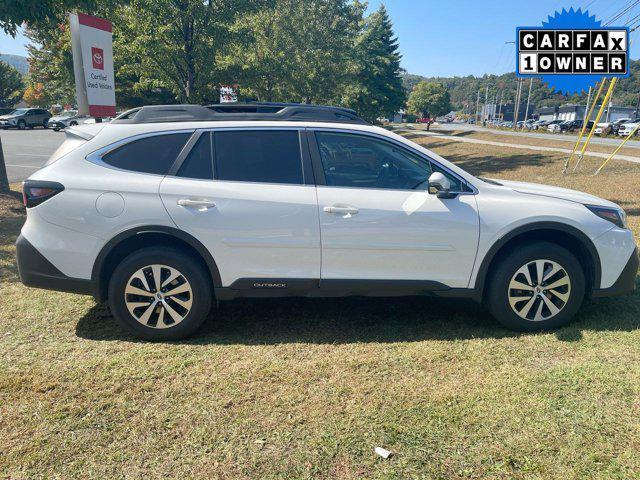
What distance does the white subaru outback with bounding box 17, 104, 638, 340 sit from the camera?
356cm

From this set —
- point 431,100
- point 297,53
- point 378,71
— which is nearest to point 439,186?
point 297,53

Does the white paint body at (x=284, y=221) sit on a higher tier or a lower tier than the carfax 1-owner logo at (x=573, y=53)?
lower

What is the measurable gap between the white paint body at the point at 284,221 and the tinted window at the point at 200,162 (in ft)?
0.27

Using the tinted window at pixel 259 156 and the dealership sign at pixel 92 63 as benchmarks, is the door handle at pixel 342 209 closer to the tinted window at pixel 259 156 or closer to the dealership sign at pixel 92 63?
the tinted window at pixel 259 156

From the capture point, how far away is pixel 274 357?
346cm

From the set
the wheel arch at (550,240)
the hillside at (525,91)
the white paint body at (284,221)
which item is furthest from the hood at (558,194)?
the hillside at (525,91)

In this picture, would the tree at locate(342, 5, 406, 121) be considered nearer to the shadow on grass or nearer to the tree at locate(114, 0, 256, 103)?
the tree at locate(114, 0, 256, 103)

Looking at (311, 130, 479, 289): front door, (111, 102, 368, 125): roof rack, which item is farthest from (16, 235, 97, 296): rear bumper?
(311, 130, 479, 289): front door

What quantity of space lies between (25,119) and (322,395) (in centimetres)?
4141

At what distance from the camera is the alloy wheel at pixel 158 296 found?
11.8 feet

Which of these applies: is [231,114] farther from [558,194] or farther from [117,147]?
[558,194]

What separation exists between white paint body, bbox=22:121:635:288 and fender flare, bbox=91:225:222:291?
33mm

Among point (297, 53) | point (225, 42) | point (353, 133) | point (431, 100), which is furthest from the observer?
point (431, 100)

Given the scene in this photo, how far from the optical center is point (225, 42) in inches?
532
